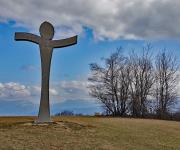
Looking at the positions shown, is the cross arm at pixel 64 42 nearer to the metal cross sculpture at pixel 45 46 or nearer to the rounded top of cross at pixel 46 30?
the metal cross sculpture at pixel 45 46

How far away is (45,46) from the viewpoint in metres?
22.2

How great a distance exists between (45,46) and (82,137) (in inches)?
220

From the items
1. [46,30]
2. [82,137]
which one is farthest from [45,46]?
[82,137]

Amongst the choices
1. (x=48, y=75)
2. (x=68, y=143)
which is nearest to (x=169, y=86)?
(x=48, y=75)

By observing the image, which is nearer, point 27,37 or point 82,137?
point 82,137

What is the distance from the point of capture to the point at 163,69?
160ft

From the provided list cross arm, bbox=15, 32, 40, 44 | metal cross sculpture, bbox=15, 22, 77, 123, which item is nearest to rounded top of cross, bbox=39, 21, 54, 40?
metal cross sculpture, bbox=15, 22, 77, 123

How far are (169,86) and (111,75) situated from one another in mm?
7234

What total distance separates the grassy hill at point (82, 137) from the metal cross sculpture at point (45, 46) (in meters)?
0.93

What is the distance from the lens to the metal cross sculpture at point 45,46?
861 inches

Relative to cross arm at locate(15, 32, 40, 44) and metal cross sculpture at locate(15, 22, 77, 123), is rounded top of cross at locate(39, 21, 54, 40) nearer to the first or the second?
metal cross sculpture at locate(15, 22, 77, 123)

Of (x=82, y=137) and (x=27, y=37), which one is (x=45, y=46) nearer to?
(x=27, y=37)

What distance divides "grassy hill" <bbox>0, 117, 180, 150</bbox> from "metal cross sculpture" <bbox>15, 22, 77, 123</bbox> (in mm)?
929

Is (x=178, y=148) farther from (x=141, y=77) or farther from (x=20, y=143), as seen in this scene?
(x=141, y=77)
